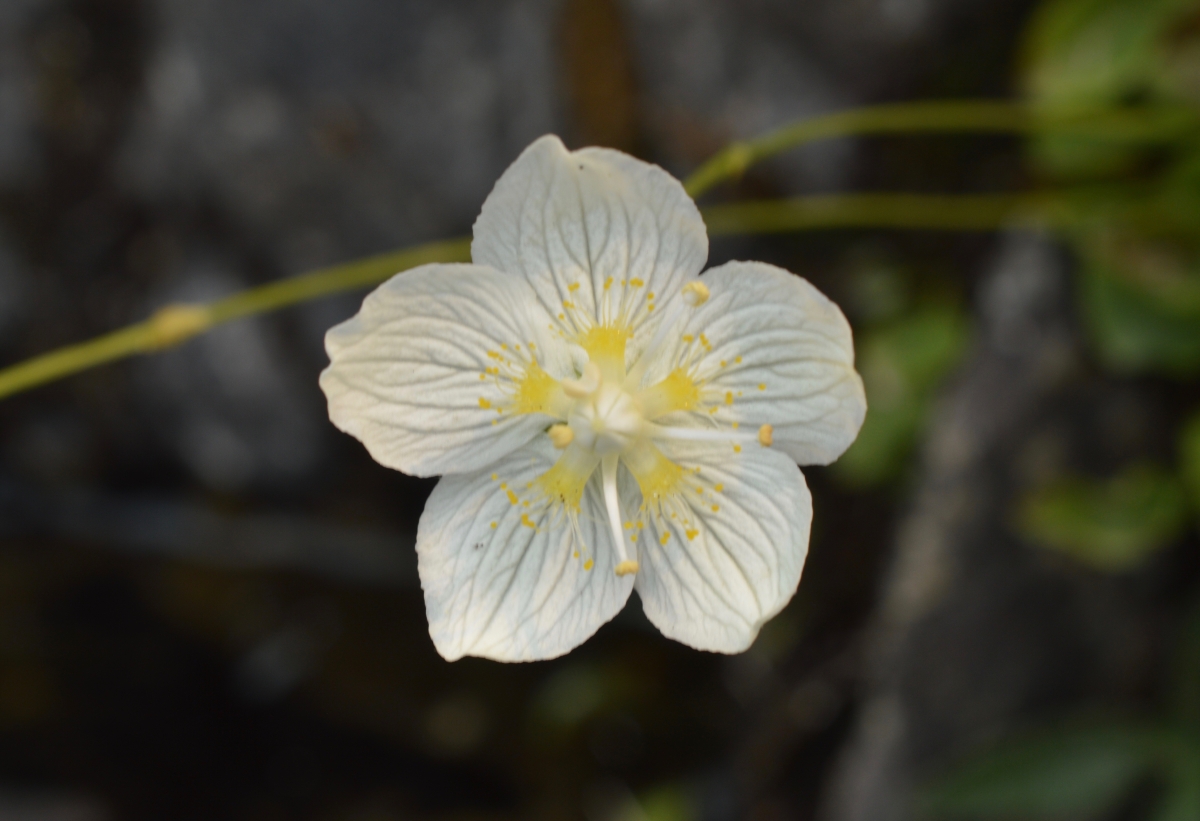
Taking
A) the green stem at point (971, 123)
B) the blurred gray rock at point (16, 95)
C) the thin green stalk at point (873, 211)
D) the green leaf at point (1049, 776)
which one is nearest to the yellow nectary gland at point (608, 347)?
the green stem at point (971, 123)

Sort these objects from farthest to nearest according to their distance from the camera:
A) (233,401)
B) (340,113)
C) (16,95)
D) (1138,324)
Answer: (233,401) → (16,95) → (340,113) → (1138,324)

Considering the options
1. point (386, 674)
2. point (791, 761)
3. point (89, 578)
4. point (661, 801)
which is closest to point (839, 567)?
point (791, 761)

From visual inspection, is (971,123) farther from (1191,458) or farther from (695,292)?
(695,292)

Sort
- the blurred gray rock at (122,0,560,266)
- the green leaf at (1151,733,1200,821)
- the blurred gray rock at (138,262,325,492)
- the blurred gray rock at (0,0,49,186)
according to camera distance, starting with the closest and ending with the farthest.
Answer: the green leaf at (1151,733,1200,821) → the blurred gray rock at (122,0,560,266) → the blurred gray rock at (0,0,49,186) → the blurred gray rock at (138,262,325,492)

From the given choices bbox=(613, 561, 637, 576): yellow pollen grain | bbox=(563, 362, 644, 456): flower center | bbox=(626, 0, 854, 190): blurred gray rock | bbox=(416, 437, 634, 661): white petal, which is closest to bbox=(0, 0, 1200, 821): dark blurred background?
bbox=(626, 0, 854, 190): blurred gray rock

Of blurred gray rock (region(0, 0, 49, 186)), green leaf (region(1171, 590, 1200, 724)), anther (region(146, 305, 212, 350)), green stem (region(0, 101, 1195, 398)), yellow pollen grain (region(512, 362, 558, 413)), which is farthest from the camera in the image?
blurred gray rock (region(0, 0, 49, 186))

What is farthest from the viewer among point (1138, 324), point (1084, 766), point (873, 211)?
point (873, 211)

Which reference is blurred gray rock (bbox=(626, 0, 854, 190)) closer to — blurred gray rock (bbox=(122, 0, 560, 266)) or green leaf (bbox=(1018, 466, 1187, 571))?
blurred gray rock (bbox=(122, 0, 560, 266))

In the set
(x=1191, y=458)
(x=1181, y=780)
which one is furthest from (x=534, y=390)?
(x=1181, y=780)

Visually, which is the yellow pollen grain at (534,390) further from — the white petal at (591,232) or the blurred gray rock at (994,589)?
the blurred gray rock at (994,589)
